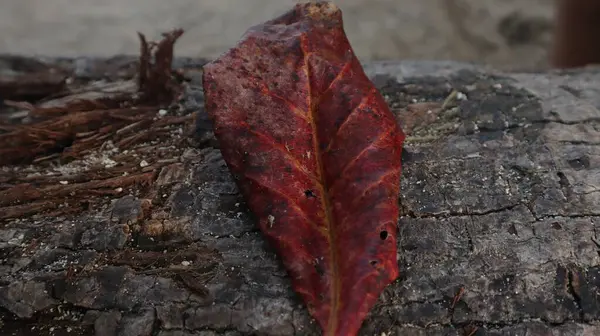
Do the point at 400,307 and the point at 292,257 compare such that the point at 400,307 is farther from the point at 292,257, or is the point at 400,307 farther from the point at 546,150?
the point at 546,150

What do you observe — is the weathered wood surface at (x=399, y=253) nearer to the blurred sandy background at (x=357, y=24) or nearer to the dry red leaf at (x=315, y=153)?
the dry red leaf at (x=315, y=153)

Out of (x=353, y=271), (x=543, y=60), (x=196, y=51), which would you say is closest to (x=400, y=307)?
(x=353, y=271)

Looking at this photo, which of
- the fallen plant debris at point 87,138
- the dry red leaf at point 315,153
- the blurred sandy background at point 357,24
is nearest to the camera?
the dry red leaf at point 315,153

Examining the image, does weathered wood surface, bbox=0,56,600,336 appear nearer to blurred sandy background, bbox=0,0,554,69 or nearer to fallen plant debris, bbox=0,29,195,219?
fallen plant debris, bbox=0,29,195,219

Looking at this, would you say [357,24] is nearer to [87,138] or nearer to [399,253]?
[87,138]

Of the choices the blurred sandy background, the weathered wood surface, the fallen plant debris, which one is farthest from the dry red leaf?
the blurred sandy background

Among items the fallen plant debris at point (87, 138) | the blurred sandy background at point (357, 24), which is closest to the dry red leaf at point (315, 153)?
the fallen plant debris at point (87, 138)
